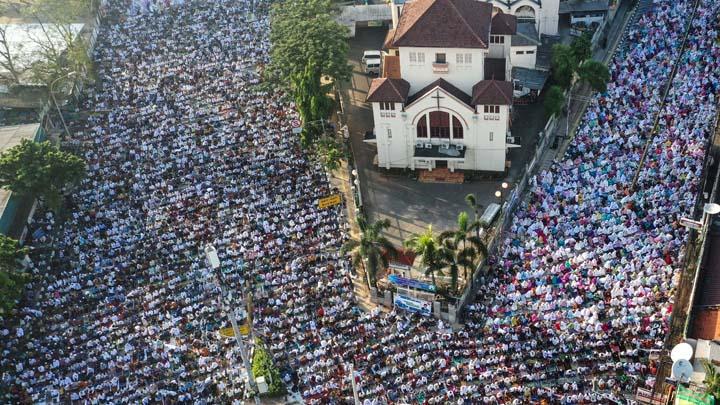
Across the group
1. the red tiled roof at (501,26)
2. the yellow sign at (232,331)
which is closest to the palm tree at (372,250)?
the yellow sign at (232,331)

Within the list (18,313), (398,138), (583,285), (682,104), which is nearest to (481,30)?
(398,138)

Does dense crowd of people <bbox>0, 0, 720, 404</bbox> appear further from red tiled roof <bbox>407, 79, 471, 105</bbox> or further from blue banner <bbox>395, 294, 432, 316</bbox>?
red tiled roof <bbox>407, 79, 471, 105</bbox>

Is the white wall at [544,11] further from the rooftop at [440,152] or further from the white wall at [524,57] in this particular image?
the rooftop at [440,152]

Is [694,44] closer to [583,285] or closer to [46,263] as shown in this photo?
[583,285]

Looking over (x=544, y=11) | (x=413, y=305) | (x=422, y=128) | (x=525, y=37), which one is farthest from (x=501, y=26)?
(x=413, y=305)

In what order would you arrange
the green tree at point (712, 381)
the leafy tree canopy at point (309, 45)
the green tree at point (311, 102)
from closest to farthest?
the green tree at point (712, 381) < the green tree at point (311, 102) < the leafy tree canopy at point (309, 45)

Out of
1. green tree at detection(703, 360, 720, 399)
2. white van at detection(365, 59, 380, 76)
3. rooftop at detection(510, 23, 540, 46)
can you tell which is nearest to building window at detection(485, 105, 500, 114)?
rooftop at detection(510, 23, 540, 46)

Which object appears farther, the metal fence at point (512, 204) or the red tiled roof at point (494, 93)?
the red tiled roof at point (494, 93)

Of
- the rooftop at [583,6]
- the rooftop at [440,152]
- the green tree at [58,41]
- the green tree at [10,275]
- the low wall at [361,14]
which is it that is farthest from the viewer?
the low wall at [361,14]
